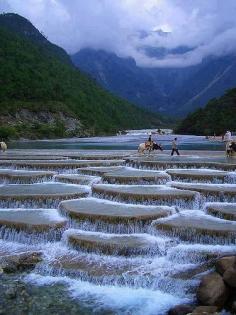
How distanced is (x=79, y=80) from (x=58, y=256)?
13231 centimetres

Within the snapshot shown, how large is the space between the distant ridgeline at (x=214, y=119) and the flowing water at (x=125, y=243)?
72894 millimetres

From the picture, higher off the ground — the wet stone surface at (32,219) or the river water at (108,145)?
the river water at (108,145)

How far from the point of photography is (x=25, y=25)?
17262cm

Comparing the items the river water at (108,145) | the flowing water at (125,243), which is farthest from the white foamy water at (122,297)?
the river water at (108,145)

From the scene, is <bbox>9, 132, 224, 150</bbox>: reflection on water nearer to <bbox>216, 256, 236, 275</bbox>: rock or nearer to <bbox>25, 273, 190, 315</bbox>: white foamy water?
<bbox>25, 273, 190, 315</bbox>: white foamy water

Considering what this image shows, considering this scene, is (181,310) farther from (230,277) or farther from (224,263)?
(224,263)

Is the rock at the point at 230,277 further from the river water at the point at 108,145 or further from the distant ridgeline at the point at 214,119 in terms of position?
the distant ridgeline at the point at 214,119

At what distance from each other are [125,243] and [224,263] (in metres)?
2.55

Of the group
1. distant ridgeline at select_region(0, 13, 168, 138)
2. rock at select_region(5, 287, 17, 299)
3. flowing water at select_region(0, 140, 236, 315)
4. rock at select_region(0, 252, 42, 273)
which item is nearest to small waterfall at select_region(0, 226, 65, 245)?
flowing water at select_region(0, 140, 236, 315)

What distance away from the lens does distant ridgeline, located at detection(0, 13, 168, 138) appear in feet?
276

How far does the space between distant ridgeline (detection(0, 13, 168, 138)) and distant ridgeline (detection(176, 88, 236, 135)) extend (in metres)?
20.8

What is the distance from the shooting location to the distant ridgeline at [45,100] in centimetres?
8412

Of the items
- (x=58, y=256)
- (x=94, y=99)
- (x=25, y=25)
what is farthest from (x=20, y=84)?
(x=58, y=256)

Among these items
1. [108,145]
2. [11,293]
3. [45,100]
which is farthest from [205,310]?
[45,100]
